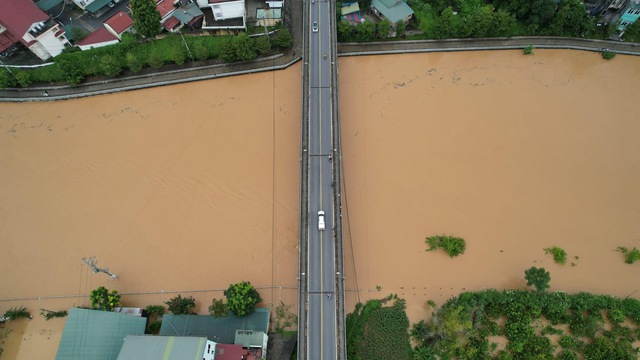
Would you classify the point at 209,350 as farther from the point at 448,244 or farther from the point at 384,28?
the point at 384,28

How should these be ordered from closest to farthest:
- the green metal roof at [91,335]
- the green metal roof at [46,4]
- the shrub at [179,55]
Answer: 1. the green metal roof at [91,335]
2. the shrub at [179,55]
3. the green metal roof at [46,4]

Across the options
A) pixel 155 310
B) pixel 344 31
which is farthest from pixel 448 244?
pixel 344 31

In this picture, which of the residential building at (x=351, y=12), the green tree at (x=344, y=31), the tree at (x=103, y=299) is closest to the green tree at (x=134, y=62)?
the green tree at (x=344, y=31)

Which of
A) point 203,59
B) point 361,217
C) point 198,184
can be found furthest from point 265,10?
point 361,217

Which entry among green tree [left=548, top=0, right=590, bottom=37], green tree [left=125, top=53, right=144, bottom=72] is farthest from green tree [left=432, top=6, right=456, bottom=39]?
green tree [left=125, top=53, right=144, bottom=72]

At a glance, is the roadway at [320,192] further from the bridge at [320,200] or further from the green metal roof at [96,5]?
the green metal roof at [96,5]

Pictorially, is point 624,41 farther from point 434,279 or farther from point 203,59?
point 203,59
